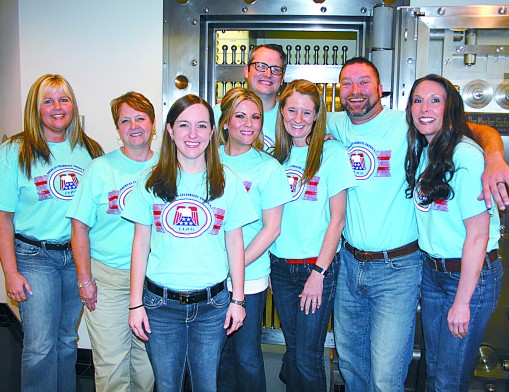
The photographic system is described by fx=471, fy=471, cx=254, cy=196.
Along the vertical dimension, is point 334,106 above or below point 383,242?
above

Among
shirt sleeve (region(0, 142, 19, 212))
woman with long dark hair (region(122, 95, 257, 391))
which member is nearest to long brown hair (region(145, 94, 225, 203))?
woman with long dark hair (region(122, 95, 257, 391))

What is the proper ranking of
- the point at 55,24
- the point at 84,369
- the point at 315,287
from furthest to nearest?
the point at 84,369, the point at 55,24, the point at 315,287

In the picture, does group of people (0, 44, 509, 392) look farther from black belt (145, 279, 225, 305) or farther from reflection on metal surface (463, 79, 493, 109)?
reflection on metal surface (463, 79, 493, 109)

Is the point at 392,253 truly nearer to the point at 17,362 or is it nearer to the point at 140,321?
the point at 140,321

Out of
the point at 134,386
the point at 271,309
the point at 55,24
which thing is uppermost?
the point at 55,24

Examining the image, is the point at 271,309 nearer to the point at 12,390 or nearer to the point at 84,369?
the point at 84,369

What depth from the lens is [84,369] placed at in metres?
2.68

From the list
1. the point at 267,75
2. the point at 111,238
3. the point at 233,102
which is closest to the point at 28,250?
the point at 111,238

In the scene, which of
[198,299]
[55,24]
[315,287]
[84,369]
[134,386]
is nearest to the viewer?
[198,299]

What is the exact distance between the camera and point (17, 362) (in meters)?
2.71

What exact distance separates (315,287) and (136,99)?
100cm

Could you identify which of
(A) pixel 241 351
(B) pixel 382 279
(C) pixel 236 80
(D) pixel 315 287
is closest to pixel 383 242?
(B) pixel 382 279

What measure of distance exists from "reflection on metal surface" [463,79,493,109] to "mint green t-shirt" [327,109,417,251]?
0.61m

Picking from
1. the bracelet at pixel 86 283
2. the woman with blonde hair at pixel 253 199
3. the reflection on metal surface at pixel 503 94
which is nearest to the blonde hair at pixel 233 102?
the woman with blonde hair at pixel 253 199
